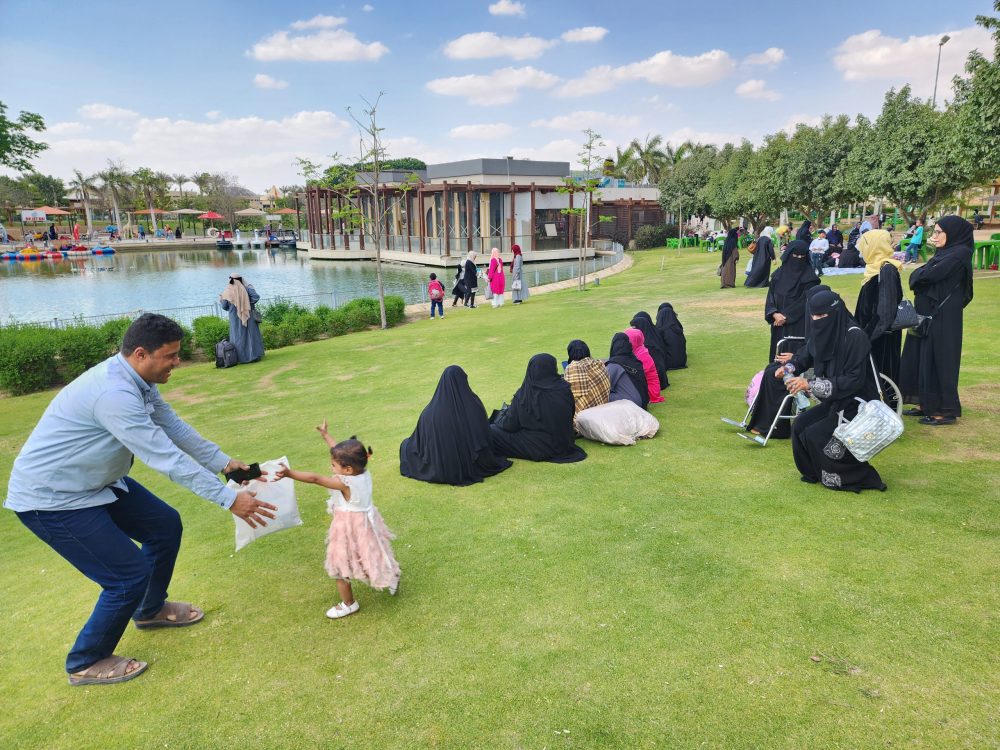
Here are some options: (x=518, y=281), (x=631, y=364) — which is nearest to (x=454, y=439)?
(x=631, y=364)

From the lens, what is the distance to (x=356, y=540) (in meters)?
3.47

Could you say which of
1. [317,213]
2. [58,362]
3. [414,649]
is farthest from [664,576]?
[317,213]

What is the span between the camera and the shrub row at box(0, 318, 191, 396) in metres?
10.9

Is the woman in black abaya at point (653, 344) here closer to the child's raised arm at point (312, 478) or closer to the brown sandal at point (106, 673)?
the child's raised arm at point (312, 478)

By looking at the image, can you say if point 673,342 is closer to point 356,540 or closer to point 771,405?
point 771,405

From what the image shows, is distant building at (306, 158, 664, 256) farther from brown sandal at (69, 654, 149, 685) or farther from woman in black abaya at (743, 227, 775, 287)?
brown sandal at (69, 654, 149, 685)

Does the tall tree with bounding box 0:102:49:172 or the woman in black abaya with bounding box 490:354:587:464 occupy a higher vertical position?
the tall tree with bounding box 0:102:49:172

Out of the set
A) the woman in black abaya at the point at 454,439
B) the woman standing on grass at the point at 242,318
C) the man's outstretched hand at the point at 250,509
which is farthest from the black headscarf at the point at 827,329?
the woman standing on grass at the point at 242,318

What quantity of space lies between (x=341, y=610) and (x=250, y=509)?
93cm

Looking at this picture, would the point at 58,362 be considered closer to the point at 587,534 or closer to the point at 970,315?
the point at 587,534

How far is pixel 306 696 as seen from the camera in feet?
9.61

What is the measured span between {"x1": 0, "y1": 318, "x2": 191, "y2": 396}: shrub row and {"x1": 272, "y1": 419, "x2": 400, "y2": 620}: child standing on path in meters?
9.00

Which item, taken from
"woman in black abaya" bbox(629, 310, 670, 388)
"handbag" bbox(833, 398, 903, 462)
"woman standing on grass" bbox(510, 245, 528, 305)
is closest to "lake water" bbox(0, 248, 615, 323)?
"woman standing on grass" bbox(510, 245, 528, 305)

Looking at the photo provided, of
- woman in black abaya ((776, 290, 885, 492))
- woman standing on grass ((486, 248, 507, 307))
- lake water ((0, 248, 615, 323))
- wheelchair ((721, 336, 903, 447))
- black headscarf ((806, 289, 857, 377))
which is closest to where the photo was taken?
woman in black abaya ((776, 290, 885, 492))
